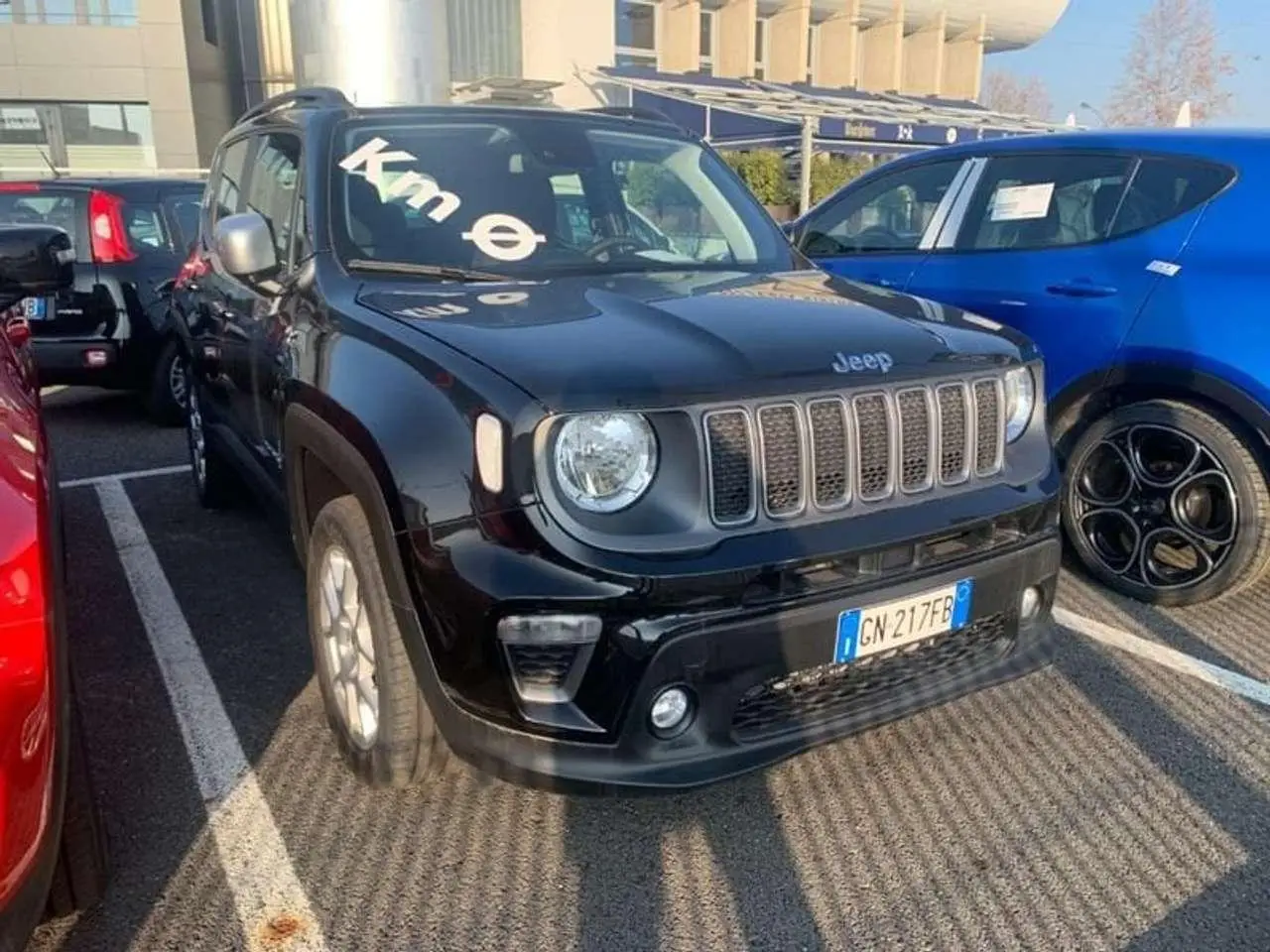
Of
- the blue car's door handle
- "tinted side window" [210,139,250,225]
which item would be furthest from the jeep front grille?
"tinted side window" [210,139,250,225]

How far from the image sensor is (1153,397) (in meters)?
4.10

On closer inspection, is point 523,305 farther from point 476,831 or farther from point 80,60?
point 80,60

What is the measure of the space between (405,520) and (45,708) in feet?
2.69

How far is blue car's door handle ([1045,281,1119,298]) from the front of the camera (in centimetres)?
418

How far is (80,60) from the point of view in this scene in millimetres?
24031

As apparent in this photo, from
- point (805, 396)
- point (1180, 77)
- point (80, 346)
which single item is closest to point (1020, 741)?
point (805, 396)

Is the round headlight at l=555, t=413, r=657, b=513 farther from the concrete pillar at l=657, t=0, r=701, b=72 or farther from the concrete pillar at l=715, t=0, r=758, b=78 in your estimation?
the concrete pillar at l=715, t=0, r=758, b=78

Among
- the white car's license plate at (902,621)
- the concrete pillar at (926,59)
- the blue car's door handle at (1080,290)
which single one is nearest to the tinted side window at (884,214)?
the blue car's door handle at (1080,290)

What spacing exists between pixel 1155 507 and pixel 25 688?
3.82 m

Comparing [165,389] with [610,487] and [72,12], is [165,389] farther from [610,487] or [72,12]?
[72,12]

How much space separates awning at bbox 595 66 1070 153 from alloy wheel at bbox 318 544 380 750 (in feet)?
54.9

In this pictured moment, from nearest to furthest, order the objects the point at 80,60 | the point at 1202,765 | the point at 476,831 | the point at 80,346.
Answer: the point at 476,831 → the point at 1202,765 → the point at 80,346 → the point at 80,60

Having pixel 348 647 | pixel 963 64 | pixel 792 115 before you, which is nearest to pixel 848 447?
pixel 348 647

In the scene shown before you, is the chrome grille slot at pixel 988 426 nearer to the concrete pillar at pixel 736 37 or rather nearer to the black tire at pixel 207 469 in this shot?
the black tire at pixel 207 469
